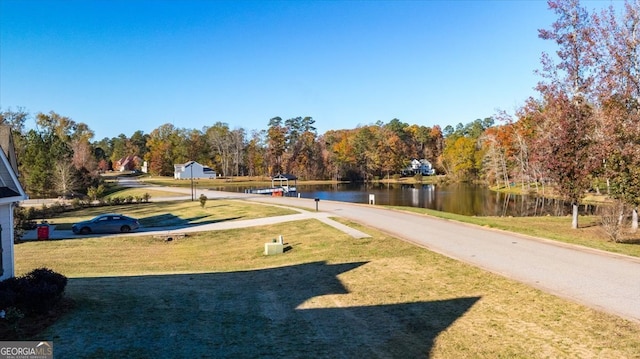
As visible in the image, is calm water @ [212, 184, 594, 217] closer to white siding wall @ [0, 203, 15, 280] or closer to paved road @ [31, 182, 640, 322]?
paved road @ [31, 182, 640, 322]

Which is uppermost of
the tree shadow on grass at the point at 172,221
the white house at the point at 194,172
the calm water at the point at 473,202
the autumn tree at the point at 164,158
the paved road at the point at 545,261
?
the autumn tree at the point at 164,158

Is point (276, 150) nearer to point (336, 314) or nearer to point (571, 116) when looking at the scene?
point (571, 116)

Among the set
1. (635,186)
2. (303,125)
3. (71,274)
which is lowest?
(71,274)

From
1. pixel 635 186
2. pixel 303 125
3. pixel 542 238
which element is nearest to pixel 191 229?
pixel 542 238

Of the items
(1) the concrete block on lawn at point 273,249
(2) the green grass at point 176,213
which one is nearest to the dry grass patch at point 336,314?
(1) the concrete block on lawn at point 273,249

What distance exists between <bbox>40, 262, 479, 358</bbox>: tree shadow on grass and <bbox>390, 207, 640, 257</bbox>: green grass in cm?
898

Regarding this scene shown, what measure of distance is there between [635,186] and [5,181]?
26512 millimetres

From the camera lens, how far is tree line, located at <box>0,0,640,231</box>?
23156mm

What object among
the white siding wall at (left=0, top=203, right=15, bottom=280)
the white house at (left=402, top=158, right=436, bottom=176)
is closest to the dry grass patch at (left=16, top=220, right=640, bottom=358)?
the white siding wall at (left=0, top=203, right=15, bottom=280)

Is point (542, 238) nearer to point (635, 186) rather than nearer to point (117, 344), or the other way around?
point (635, 186)

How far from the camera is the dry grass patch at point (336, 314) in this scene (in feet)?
23.4

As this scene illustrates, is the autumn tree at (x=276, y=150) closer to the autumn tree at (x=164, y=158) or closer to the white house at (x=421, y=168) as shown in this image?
the autumn tree at (x=164, y=158)

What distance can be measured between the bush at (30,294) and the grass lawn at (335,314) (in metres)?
0.56

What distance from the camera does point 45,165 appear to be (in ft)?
193
